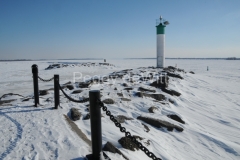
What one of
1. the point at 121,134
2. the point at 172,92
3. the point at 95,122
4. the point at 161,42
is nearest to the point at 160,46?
the point at 161,42

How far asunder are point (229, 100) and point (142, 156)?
753 centimetres

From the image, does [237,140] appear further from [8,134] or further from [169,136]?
[8,134]

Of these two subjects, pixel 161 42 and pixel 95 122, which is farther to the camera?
pixel 161 42

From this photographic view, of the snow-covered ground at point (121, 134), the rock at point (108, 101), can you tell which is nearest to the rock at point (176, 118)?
the snow-covered ground at point (121, 134)

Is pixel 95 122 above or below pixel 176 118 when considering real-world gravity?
above

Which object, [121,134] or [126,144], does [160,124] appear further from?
[126,144]

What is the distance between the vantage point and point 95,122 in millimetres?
2408

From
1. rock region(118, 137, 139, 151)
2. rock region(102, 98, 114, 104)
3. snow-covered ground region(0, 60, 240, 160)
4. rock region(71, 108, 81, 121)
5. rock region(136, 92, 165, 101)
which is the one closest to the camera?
snow-covered ground region(0, 60, 240, 160)

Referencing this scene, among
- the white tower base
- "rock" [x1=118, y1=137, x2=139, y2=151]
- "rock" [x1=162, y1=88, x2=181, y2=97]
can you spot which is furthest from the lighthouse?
"rock" [x1=118, y1=137, x2=139, y2=151]

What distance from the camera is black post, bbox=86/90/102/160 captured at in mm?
2367

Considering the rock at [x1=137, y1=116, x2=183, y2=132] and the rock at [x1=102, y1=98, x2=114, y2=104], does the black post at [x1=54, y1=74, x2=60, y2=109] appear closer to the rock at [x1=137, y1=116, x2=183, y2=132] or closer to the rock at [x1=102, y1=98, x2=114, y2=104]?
the rock at [x1=102, y1=98, x2=114, y2=104]

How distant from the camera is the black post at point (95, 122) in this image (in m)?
2.37

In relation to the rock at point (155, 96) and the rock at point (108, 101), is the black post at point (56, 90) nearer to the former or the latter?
the rock at point (108, 101)

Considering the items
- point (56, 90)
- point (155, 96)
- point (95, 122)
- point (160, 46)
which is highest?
point (160, 46)
